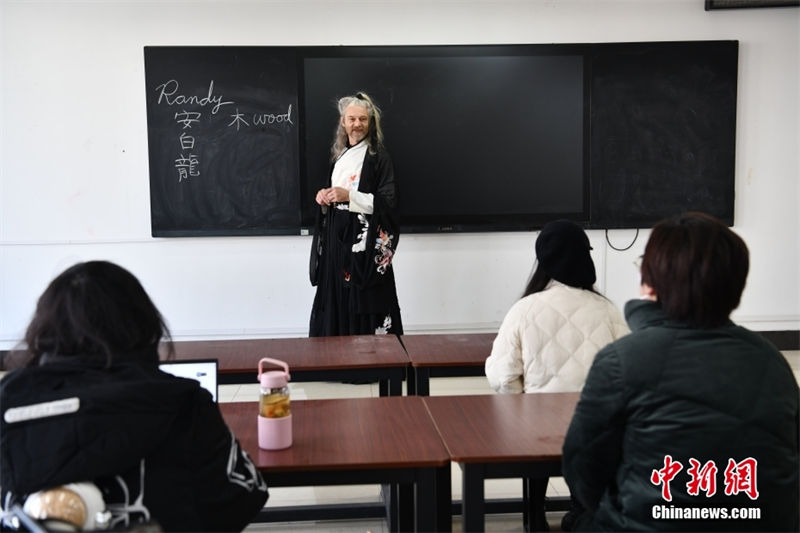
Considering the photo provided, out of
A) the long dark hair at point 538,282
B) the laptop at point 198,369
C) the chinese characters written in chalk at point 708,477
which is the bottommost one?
the chinese characters written in chalk at point 708,477

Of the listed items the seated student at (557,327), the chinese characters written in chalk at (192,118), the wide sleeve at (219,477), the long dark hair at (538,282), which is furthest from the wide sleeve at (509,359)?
the chinese characters written in chalk at (192,118)

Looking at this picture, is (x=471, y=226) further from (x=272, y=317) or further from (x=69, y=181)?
(x=69, y=181)

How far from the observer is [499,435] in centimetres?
174

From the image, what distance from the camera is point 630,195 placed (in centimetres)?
504

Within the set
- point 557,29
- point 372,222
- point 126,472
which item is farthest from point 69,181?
point 126,472

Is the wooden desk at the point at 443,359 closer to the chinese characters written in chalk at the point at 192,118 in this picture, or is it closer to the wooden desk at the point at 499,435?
the wooden desk at the point at 499,435

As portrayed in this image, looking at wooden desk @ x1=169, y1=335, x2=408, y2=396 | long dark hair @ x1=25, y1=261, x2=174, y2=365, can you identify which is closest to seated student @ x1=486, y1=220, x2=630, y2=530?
wooden desk @ x1=169, y1=335, x2=408, y2=396

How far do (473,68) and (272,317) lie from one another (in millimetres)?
2080

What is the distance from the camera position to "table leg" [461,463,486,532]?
1639 mm

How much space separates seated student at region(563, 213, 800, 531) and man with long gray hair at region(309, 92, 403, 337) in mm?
2983

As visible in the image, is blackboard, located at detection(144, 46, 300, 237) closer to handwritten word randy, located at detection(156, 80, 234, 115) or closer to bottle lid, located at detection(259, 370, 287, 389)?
handwritten word randy, located at detection(156, 80, 234, 115)

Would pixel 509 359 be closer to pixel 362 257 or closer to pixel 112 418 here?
pixel 112 418

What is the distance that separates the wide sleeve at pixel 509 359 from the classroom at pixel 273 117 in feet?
9.24

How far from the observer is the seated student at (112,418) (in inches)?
49.1
